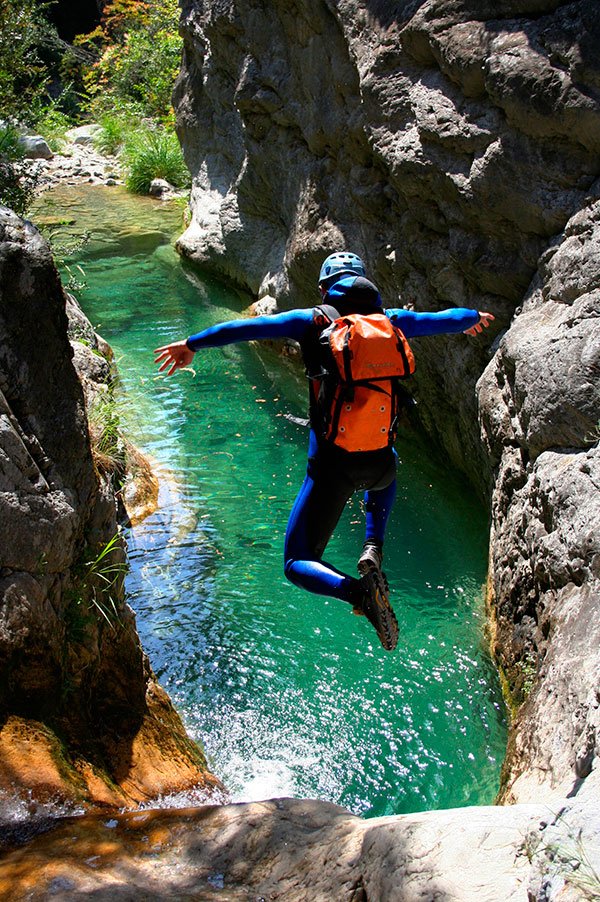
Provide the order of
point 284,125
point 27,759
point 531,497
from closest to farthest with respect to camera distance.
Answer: point 27,759, point 531,497, point 284,125

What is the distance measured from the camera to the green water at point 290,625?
4676mm

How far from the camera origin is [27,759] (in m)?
3.38

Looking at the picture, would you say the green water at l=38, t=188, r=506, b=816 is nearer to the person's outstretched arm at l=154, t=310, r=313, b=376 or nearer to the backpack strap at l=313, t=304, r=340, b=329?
the person's outstretched arm at l=154, t=310, r=313, b=376

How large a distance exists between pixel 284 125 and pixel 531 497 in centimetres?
726

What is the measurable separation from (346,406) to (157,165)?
53.9 feet

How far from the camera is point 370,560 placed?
3977mm

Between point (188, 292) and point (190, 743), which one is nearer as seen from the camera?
point (190, 743)

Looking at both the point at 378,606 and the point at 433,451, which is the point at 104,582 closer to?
the point at 378,606

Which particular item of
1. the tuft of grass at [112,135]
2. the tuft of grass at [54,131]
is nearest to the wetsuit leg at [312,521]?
the tuft of grass at [112,135]

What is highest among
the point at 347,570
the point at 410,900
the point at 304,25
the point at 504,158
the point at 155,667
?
the point at 304,25

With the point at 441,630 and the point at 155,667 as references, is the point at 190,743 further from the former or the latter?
the point at 441,630

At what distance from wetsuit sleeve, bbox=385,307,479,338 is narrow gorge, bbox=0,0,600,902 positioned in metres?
0.74

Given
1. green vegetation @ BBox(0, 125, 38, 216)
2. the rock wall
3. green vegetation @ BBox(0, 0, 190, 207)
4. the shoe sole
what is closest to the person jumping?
the shoe sole

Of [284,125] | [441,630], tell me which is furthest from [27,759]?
[284,125]
